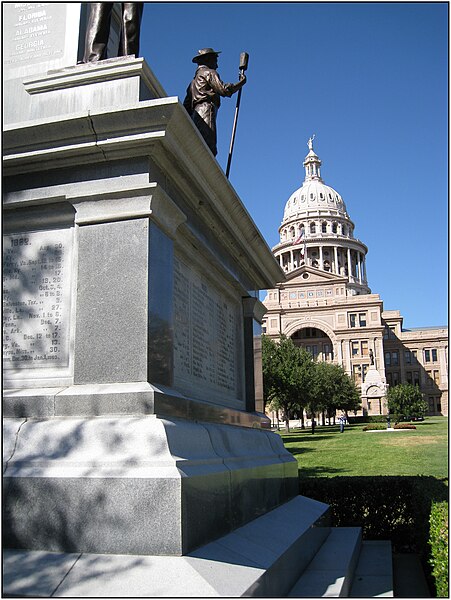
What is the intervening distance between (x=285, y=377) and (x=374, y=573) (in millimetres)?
42890

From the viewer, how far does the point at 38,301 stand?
4.92 metres

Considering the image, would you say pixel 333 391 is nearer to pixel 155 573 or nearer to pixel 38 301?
pixel 38 301

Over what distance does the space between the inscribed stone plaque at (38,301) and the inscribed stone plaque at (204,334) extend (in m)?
1.05

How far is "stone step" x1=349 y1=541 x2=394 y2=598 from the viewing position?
5408mm

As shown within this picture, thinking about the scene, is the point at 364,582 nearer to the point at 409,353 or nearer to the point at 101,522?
Answer: the point at 101,522

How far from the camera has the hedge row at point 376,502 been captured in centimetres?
925

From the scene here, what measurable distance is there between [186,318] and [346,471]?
1699cm

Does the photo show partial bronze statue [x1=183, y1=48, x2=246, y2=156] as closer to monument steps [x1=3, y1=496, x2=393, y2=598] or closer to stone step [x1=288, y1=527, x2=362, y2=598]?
monument steps [x1=3, y1=496, x2=393, y2=598]

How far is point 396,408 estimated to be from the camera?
68.4m

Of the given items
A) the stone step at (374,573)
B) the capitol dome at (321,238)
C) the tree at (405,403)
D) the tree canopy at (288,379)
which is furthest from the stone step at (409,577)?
the capitol dome at (321,238)

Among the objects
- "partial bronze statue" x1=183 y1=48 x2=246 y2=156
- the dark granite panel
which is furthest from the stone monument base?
"partial bronze statue" x1=183 y1=48 x2=246 y2=156

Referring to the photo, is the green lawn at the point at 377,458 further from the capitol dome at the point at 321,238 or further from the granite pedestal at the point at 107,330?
the capitol dome at the point at 321,238

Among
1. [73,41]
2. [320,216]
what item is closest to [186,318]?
[73,41]

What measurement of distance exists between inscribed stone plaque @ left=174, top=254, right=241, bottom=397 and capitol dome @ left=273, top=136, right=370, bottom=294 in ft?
338
